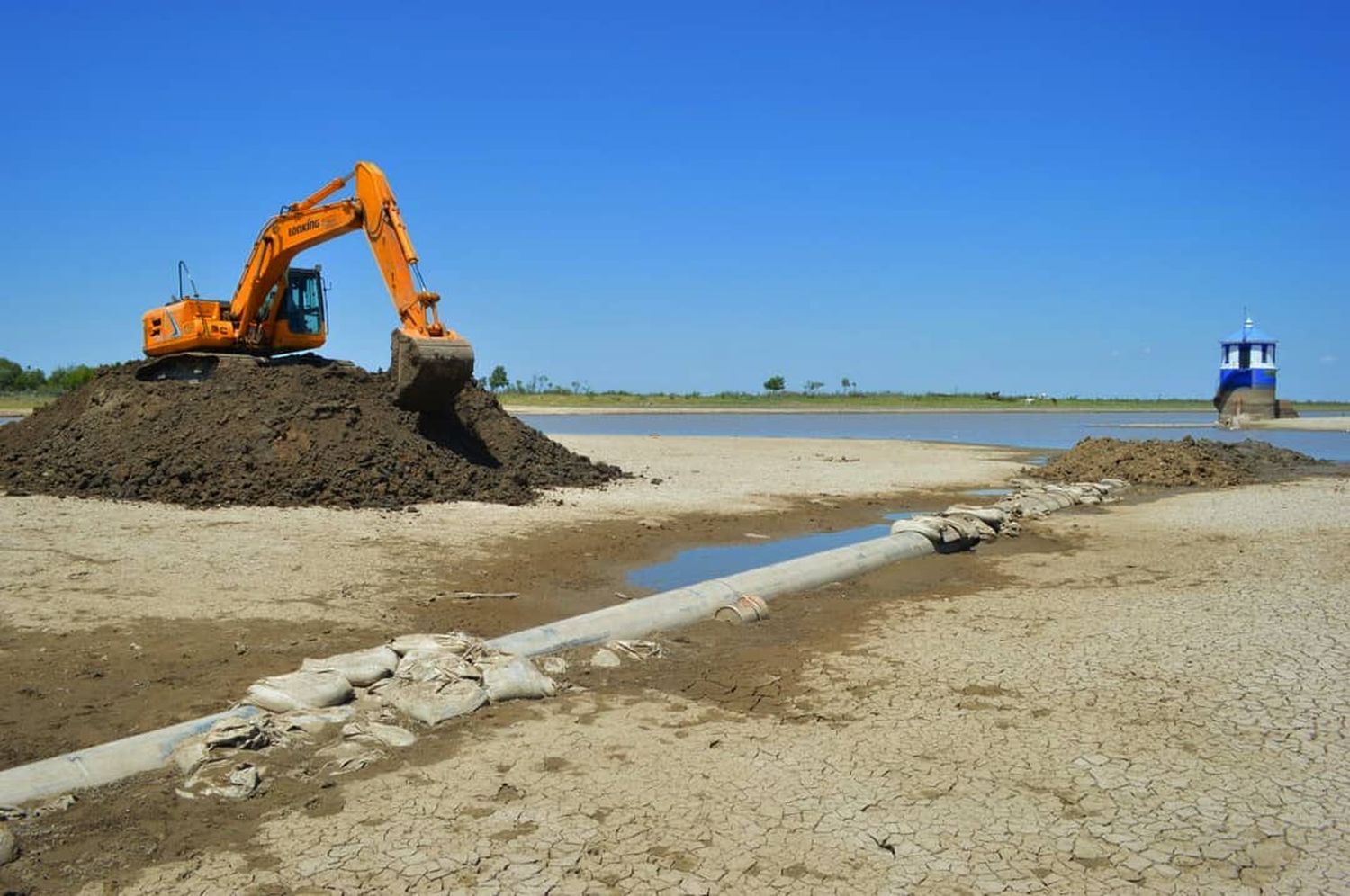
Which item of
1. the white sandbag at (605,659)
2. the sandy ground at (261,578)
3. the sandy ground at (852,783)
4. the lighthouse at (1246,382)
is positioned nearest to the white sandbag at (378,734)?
the sandy ground at (852,783)

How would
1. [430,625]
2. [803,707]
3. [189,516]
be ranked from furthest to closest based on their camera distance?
[189,516]
[430,625]
[803,707]

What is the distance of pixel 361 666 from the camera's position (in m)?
6.78

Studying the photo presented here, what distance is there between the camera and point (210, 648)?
25.6 ft

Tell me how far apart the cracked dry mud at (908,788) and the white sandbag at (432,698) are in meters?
0.32

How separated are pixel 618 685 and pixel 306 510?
30.7 feet

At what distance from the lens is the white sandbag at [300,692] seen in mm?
6117

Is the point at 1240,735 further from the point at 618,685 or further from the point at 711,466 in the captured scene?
the point at 711,466

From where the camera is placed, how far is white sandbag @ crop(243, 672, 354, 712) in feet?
20.1

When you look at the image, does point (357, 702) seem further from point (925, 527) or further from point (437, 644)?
point (925, 527)

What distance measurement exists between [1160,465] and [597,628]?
18.8 meters

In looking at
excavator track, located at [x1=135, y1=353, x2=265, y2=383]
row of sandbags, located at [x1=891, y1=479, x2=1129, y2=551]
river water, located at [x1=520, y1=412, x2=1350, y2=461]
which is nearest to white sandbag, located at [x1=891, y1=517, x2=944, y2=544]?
row of sandbags, located at [x1=891, y1=479, x2=1129, y2=551]

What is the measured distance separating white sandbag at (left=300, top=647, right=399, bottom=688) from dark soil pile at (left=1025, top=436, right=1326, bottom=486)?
63.6ft

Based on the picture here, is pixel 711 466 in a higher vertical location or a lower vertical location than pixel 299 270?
lower

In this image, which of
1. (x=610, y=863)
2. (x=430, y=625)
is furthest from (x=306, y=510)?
(x=610, y=863)
